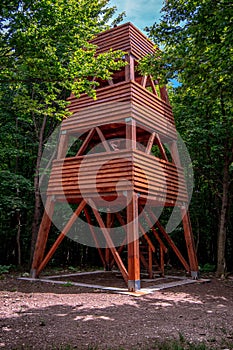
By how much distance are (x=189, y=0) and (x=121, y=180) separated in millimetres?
4646

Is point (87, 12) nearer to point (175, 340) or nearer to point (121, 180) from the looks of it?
point (121, 180)

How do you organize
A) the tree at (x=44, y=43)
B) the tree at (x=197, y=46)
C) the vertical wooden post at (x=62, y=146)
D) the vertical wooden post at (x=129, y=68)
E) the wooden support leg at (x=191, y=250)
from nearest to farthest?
the tree at (x=197, y=46), the tree at (x=44, y=43), the vertical wooden post at (x=129, y=68), the vertical wooden post at (x=62, y=146), the wooden support leg at (x=191, y=250)

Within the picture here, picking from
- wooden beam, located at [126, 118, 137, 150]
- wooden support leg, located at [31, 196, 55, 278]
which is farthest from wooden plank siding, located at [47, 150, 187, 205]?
A: wooden support leg, located at [31, 196, 55, 278]

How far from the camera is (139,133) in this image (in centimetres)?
1151

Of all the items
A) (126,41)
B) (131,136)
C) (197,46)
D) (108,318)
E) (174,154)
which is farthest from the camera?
(174,154)

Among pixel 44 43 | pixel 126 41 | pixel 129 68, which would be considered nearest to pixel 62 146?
pixel 129 68

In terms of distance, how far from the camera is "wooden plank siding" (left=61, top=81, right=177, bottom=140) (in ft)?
31.2

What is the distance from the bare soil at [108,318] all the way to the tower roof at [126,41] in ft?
25.1

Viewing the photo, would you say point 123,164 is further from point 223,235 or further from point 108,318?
point 223,235

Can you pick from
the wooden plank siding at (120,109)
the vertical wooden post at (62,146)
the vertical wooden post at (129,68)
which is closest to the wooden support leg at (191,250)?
the wooden plank siding at (120,109)

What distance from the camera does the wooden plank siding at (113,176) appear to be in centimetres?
873

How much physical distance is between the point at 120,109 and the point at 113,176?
2161mm

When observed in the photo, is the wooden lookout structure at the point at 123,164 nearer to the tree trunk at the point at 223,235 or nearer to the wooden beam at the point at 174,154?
the wooden beam at the point at 174,154

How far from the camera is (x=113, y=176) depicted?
8875mm
